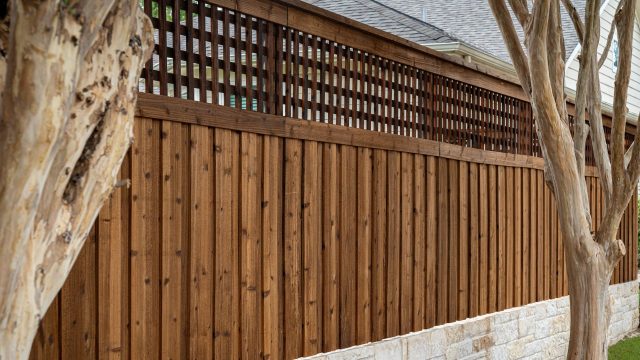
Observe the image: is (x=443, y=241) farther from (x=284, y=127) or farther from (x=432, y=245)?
(x=284, y=127)

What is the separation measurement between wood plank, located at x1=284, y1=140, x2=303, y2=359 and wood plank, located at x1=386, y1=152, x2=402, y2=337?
1.11m

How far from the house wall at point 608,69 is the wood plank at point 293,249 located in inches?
404

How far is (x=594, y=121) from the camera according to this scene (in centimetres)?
733

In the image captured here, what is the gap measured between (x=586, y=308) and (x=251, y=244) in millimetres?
2936

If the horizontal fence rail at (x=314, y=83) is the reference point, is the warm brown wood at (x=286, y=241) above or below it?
below

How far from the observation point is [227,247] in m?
4.61

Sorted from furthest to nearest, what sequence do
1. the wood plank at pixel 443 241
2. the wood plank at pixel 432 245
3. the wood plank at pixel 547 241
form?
1. the wood plank at pixel 547 241
2. the wood plank at pixel 443 241
3. the wood plank at pixel 432 245

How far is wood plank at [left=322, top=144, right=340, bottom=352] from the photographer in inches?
215

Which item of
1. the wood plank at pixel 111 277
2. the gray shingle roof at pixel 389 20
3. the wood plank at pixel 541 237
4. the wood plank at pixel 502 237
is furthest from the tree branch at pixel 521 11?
the gray shingle roof at pixel 389 20

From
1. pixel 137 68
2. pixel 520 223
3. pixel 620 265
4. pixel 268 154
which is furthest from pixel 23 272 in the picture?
pixel 620 265

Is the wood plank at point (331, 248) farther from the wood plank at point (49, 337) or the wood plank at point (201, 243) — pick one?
the wood plank at point (49, 337)

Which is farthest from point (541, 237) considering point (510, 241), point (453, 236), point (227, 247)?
point (227, 247)

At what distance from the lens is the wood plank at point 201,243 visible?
14.3 ft

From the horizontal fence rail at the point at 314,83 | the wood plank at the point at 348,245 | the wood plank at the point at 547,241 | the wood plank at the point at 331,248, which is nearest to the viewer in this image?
the horizontal fence rail at the point at 314,83
